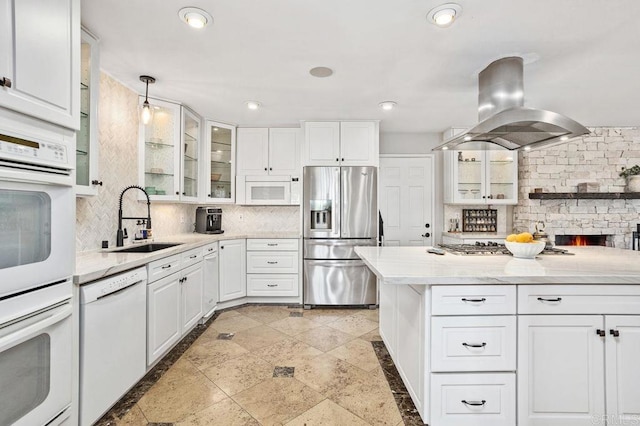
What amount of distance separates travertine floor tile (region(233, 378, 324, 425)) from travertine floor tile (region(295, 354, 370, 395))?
8 centimetres

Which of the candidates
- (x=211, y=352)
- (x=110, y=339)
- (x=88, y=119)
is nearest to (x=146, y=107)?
(x=88, y=119)

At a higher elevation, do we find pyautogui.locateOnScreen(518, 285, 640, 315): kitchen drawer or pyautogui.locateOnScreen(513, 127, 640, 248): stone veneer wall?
pyautogui.locateOnScreen(513, 127, 640, 248): stone veneer wall

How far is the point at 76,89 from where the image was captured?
1.58 metres

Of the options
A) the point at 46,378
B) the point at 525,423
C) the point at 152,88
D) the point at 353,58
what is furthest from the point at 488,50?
the point at 46,378

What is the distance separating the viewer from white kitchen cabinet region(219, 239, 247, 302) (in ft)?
12.6

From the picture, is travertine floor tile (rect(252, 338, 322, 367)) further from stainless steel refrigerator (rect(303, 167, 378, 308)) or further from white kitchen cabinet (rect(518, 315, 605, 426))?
white kitchen cabinet (rect(518, 315, 605, 426))

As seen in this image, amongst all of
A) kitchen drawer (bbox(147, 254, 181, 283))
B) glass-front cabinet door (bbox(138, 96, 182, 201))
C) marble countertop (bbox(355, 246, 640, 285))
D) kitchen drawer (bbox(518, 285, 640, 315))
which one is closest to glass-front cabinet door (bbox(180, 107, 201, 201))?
glass-front cabinet door (bbox(138, 96, 182, 201))

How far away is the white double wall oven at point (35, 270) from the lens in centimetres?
122

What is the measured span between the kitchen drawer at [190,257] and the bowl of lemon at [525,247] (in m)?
2.64

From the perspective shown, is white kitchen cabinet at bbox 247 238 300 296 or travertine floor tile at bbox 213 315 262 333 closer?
travertine floor tile at bbox 213 315 262 333

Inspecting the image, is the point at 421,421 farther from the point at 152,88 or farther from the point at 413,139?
the point at 413,139

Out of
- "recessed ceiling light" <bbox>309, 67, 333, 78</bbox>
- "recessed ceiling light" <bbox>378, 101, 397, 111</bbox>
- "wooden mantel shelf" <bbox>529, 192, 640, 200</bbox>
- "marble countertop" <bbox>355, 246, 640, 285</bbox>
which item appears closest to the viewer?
"marble countertop" <bbox>355, 246, 640, 285</bbox>

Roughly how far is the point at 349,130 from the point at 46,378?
11.8 feet

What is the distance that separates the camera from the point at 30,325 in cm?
130
